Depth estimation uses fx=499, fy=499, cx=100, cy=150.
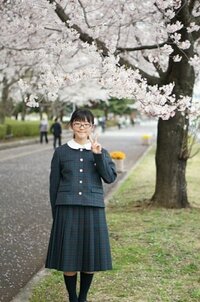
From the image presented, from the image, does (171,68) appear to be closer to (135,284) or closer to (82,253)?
(135,284)

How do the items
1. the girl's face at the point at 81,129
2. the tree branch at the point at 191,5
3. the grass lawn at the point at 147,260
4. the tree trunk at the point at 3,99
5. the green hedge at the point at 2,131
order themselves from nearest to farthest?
the girl's face at the point at 81,129 → the grass lawn at the point at 147,260 → the tree branch at the point at 191,5 → the green hedge at the point at 2,131 → the tree trunk at the point at 3,99

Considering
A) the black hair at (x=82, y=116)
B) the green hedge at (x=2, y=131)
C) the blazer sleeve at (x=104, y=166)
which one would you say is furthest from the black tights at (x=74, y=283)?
the green hedge at (x=2, y=131)

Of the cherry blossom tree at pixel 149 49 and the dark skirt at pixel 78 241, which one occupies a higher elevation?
the cherry blossom tree at pixel 149 49

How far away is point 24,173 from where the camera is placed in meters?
15.6

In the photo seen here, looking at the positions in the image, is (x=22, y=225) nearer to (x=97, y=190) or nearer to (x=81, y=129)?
(x=97, y=190)

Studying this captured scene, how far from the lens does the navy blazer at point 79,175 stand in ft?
13.9

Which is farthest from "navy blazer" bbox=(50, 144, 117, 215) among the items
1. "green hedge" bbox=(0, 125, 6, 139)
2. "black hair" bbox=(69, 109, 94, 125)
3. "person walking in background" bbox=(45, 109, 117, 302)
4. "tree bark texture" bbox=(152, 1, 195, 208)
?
"green hedge" bbox=(0, 125, 6, 139)

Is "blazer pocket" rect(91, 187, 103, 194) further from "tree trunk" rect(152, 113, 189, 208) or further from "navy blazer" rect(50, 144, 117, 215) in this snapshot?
"tree trunk" rect(152, 113, 189, 208)

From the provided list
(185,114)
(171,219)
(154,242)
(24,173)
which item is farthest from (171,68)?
(24,173)

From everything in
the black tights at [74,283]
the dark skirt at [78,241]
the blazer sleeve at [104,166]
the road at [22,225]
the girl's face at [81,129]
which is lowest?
the road at [22,225]

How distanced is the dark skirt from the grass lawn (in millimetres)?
713

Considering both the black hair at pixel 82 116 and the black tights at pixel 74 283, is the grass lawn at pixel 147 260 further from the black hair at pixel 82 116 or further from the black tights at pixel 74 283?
the black hair at pixel 82 116

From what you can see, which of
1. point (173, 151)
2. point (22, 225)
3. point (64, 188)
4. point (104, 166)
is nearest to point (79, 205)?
point (64, 188)

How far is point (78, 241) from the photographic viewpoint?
4188mm
